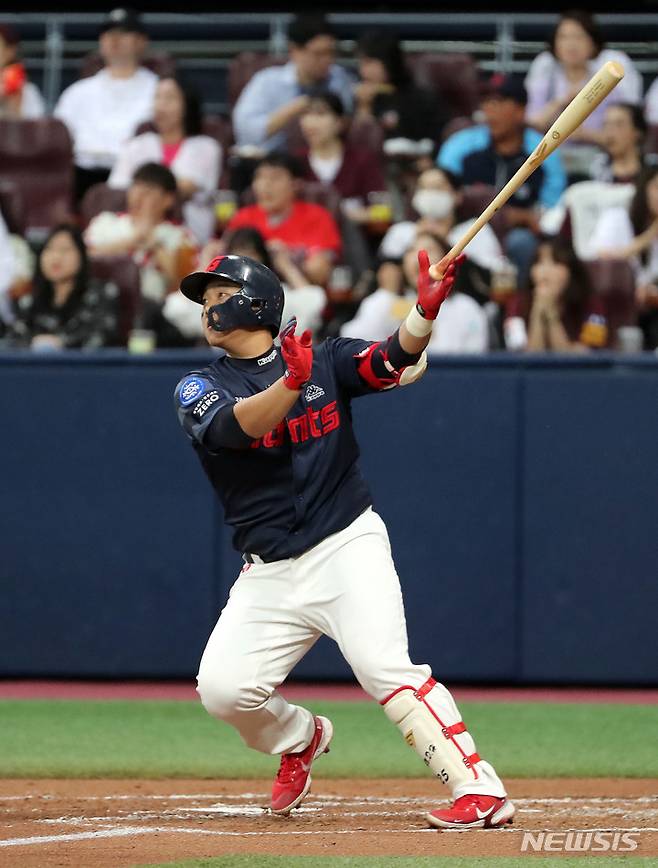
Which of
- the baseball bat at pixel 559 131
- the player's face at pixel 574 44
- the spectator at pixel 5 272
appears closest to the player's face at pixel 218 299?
the baseball bat at pixel 559 131

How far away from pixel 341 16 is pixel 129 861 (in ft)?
29.1

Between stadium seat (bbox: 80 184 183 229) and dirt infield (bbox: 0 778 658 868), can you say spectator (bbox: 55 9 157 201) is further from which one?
dirt infield (bbox: 0 778 658 868)

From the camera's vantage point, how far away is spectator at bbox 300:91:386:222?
→ 9391 millimetres

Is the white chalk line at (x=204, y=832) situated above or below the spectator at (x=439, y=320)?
below

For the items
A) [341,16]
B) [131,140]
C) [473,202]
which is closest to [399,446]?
[473,202]

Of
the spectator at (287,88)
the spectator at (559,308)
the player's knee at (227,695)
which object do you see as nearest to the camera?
the player's knee at (227,695)

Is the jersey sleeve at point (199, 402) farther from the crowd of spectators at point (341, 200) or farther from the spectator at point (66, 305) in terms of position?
the spectator at point (66, 305)

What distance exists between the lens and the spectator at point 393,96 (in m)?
9.74

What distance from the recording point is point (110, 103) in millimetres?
10336

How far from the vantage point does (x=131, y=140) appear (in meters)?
9.75

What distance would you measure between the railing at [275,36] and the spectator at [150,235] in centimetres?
291

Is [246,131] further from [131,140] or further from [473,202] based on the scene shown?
[473,202]

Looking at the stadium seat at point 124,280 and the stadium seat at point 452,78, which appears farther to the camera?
the stadium seat at point 452,78

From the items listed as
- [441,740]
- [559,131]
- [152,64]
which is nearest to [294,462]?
[441,740]
